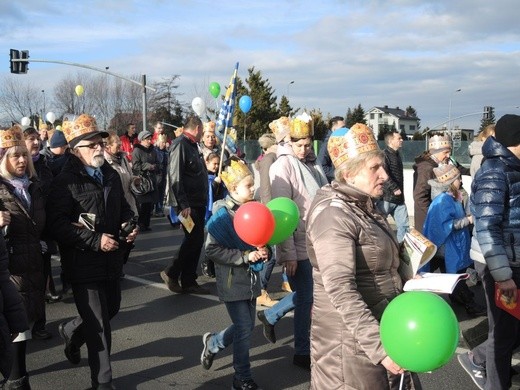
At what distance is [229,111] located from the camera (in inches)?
340

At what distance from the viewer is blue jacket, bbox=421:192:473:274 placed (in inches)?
261

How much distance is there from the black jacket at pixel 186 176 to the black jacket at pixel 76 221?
108 inches

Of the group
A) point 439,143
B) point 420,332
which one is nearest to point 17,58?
point 439,143

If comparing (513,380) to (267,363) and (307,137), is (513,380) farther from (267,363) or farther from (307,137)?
(307,137)

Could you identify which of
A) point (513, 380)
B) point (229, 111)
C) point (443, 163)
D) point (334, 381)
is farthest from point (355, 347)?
point (229, 111)

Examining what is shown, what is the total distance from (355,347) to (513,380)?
2.67 metres

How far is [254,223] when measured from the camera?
4.06 meters

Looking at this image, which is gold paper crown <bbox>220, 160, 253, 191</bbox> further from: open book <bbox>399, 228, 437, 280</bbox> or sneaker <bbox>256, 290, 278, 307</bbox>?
sneaker <bbox>256, 290, 278, 307</bbox>

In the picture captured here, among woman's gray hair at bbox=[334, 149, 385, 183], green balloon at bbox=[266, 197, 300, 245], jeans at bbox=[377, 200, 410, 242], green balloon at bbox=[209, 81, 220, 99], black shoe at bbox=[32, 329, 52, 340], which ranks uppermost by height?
green balloon at bbox=[209, 81, 220, 99]

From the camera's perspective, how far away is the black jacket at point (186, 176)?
7.34 meters

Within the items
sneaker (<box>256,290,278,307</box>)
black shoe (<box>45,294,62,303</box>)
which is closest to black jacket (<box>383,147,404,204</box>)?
sneaker (<box>256,290,278,307</box>)

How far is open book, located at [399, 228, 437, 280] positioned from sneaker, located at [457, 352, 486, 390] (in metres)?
2.04

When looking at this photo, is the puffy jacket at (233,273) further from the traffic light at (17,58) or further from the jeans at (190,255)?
the traffic light at (17,58)

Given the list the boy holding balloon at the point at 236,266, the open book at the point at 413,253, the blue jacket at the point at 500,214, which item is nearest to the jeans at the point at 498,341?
the blue jacket at the point at 500,214
